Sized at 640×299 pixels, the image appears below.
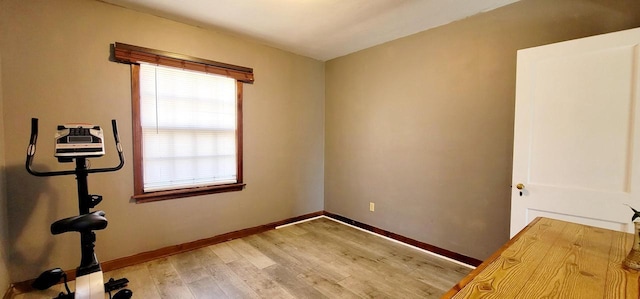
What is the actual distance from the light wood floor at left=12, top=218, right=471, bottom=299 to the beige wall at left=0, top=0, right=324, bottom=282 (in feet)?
0.96

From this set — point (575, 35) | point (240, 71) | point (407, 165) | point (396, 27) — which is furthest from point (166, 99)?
point (575, 35)

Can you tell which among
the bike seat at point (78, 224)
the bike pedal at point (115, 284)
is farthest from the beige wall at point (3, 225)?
the bike seat at point (78, 224)

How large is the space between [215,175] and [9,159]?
1.63 m

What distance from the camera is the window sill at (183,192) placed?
263 cm

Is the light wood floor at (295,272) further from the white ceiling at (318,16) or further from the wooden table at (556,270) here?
the white ceiling at (318,16)

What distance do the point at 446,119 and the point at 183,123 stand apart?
9.37ft

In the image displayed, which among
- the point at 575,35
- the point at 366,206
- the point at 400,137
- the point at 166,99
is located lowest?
the point at 366,206

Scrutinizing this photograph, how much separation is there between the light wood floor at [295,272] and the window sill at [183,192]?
627 mm

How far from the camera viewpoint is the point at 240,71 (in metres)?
3.22

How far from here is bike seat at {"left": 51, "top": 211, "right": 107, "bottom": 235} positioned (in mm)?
1637

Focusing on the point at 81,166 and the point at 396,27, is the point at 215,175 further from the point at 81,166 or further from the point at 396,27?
the point at 396,27

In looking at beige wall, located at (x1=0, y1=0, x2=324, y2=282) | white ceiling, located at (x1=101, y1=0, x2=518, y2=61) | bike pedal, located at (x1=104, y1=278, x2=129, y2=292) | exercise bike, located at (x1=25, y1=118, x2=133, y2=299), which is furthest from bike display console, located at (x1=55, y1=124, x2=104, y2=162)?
white ceiling, located at (x1=101, y1=0, x2=518, y2=61)

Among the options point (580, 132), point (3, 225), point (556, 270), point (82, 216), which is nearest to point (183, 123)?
point (82, 216)

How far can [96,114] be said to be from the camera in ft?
7.80
